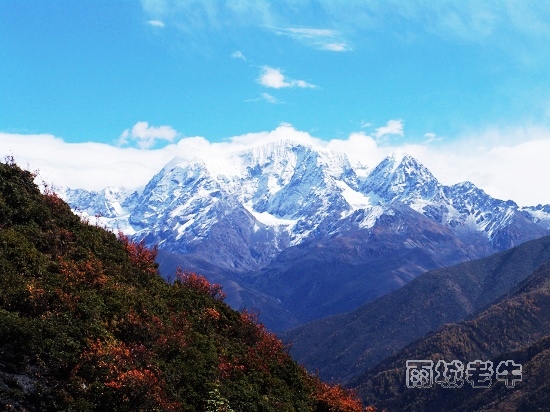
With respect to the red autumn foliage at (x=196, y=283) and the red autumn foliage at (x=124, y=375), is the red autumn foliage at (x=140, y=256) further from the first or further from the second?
the red autumn foliage at (x=124, y=375)

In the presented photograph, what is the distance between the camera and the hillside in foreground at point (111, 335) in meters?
21.5

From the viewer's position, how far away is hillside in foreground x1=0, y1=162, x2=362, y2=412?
848 inches

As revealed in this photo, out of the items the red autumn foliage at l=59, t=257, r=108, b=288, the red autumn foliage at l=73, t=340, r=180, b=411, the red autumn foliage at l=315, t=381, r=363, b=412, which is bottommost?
the red autumn foliage at l=315, t=381, r=363, b=412

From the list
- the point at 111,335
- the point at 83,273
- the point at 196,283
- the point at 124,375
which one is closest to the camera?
the point at 124,375

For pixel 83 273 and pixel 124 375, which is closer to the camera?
pixel 124 375

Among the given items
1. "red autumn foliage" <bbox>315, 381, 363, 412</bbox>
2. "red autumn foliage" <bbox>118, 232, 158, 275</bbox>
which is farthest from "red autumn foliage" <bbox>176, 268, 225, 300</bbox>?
"red autumn foliage" <bbox>315, 381, 363, 412</bbox>

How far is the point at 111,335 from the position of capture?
24.6 m

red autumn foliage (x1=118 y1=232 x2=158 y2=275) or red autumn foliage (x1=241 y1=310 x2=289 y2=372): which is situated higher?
red autumn foliage (x1=118 y1=232 x2=158 y2=275)

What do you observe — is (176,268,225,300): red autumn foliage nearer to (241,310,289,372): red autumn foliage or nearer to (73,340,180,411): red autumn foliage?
(241,310,289,372): red autumn foliage

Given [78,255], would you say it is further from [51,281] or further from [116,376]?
[116,376]

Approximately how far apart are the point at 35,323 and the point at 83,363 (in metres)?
2.45

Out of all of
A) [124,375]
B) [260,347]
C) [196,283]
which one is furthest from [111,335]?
[196,283]

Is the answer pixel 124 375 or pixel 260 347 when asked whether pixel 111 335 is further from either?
pixel 260 347

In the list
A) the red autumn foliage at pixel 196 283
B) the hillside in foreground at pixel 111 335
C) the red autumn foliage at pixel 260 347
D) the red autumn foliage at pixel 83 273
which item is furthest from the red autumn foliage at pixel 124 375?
the red autumn foliage at pixel 196 283
